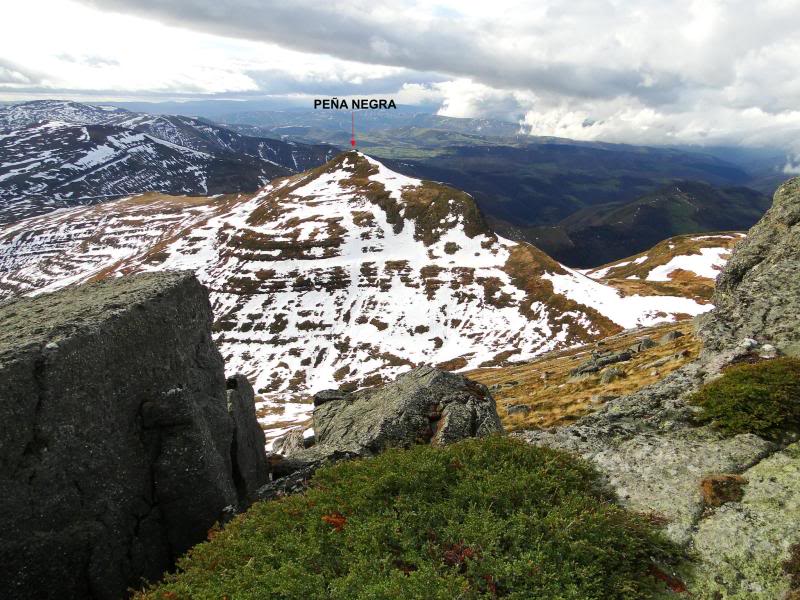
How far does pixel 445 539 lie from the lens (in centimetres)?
815

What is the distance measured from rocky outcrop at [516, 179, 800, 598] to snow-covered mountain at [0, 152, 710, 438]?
79.1m

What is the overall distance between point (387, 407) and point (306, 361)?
112 m

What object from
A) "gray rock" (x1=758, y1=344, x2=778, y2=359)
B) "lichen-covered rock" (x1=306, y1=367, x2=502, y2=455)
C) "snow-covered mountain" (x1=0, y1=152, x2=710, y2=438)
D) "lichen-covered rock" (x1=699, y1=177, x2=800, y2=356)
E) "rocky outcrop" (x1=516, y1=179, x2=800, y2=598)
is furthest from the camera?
"snow-covered mountain" (x1=0, y1=152, x2=710, y2=438)

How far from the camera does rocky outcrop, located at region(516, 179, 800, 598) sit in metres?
7.62

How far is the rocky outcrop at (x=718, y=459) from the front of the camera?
25.0 ft

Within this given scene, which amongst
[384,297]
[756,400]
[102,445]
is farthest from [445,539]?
[384,297]

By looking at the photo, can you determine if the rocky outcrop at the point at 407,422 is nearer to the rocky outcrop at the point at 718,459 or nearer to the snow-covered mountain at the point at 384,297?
the rocky outcrop at the point at 718,459

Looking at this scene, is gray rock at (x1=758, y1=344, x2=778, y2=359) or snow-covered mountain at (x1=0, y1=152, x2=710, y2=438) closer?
gray rock at (x1=758, y1=344, x2=778, y2=359)

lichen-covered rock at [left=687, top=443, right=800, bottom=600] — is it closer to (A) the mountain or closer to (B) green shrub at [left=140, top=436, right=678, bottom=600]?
(B) green shrub at [left=140, top=436, right=678, bottom=600]

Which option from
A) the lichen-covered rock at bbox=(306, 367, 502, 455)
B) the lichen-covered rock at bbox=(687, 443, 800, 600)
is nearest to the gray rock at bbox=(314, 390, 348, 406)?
the lichen-covered rock at bbox=(306, 367, 502, 455)

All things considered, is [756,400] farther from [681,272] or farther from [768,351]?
[681,272]

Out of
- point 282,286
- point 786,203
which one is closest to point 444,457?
point 786,203

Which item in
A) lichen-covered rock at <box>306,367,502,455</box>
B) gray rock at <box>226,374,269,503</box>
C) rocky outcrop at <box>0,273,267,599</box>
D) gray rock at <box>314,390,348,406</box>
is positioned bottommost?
gray rock at <box>314,390,348,406</box>

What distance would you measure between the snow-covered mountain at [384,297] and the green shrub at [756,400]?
266 ft
